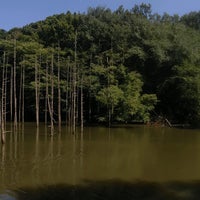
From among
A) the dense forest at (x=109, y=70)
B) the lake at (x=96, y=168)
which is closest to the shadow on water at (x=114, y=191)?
the lake at (x=96, y=168)

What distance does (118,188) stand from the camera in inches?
505

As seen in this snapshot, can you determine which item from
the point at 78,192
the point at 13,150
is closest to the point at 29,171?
the point at 78,192

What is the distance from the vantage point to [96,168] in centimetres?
1608

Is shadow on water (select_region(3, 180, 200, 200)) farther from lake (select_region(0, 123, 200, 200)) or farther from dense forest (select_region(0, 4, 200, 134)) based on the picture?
dense forest (select_region(0, 4, 200, 134))

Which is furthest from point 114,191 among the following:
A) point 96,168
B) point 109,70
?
Answer: point 109,70

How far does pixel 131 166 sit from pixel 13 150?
22.4 ft

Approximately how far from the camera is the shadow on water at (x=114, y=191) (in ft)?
38.4

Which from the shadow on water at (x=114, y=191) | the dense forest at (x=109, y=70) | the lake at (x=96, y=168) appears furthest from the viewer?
the dense forest at (x=109, y=70)

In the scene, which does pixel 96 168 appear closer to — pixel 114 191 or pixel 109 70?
pixel 114 191

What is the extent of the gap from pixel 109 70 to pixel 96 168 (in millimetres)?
27151

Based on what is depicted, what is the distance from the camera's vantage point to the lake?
12401 millimetres

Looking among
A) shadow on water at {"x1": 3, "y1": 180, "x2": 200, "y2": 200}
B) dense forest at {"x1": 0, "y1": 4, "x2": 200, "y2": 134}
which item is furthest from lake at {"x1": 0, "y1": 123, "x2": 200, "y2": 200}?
dense forest at {"x1": 0, "y1": 4, "x2": 200, "y2": 134}

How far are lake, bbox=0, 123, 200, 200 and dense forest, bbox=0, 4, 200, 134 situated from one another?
1356cm

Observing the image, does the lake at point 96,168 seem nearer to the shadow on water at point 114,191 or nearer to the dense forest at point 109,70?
the shadow on water at point 114,191
